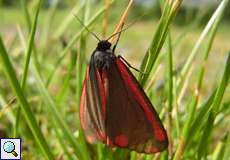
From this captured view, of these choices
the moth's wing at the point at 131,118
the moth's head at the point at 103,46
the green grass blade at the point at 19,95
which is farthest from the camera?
the moth's head at the point at 103,46

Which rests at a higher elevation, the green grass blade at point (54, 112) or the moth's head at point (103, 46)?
the moth's head at point (103, 46)

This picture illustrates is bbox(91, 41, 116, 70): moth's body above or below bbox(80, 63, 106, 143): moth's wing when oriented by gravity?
above

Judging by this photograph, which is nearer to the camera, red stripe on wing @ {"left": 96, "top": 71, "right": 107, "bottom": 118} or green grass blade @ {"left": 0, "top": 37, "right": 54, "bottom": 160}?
green grass blade @ {"left": 0, "top": 37, "right": 54, "bottom": 160}

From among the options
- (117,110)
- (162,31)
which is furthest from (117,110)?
(162,31)

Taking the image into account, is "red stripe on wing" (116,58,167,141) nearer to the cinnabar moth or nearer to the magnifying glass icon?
the cinnabar moth

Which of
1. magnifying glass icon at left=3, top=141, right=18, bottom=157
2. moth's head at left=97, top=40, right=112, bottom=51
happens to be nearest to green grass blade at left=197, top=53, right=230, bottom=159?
moth's head at left=97, top=40, right=112, bottom=51

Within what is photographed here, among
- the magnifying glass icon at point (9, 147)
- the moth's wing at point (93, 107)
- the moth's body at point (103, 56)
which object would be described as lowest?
the magnifying glass icon at point (9, 147)

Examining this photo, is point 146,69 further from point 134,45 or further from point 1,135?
point 134,45

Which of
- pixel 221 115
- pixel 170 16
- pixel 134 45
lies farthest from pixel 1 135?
pixel 134 45

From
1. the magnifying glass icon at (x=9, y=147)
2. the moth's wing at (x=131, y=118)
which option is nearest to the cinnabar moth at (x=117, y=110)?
the moth's wing at (x=131, y=118)

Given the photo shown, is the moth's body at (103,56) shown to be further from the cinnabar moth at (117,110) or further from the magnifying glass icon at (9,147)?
the magnifying glass icon at (9,147)
